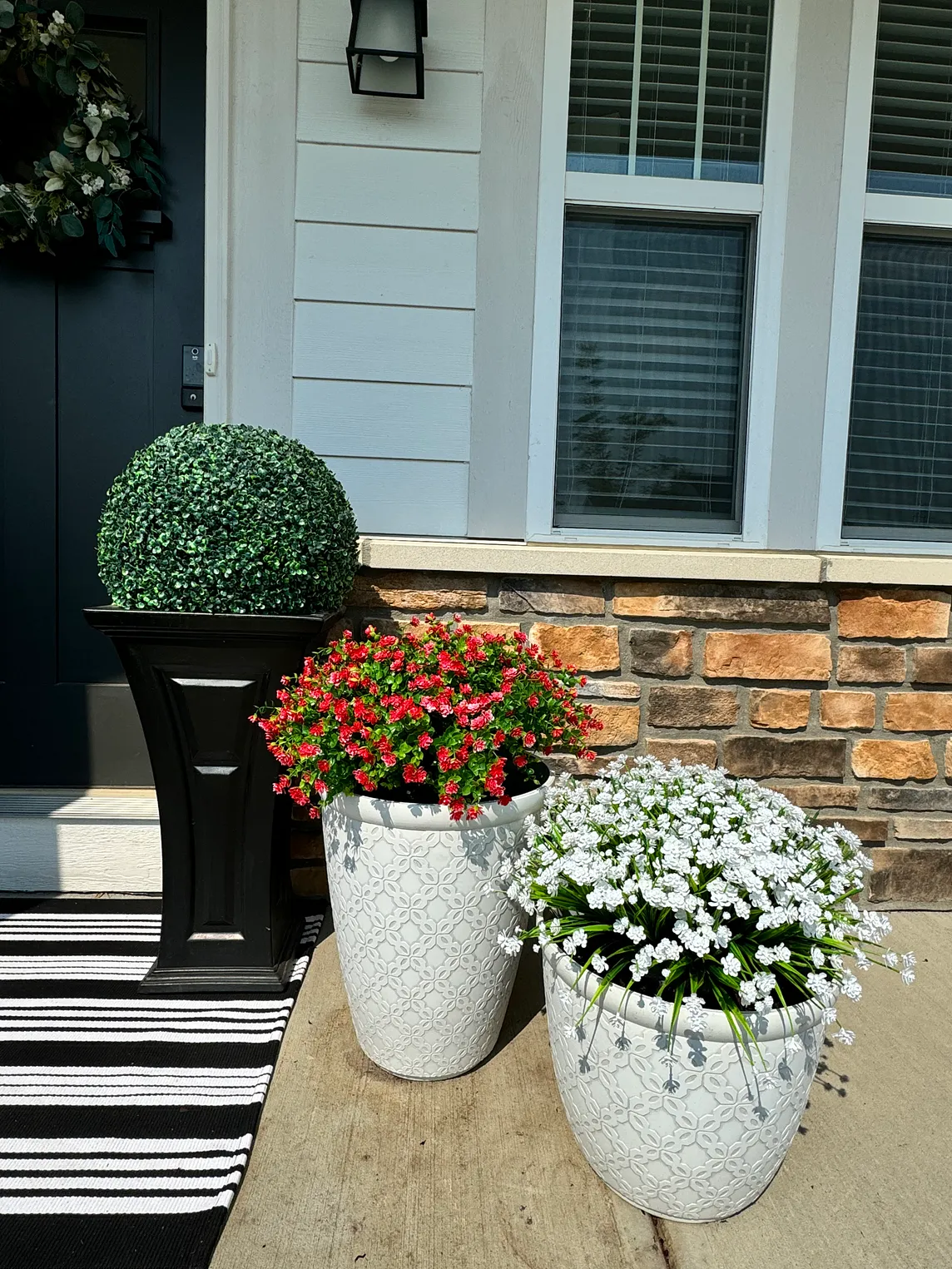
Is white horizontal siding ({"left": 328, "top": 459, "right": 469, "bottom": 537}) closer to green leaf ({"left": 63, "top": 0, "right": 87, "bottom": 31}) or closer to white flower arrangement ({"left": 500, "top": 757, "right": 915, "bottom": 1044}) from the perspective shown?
white flower arrangement ({"left": 500, "top": 757, "right": 915, "bottom": 1044})

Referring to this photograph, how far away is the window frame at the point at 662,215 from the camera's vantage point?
94.0 inches

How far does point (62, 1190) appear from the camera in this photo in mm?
1447

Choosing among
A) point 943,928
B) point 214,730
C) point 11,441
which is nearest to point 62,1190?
point 214,730

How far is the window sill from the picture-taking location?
7.75 feet

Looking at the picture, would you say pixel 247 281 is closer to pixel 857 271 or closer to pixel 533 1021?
pixel 857 271

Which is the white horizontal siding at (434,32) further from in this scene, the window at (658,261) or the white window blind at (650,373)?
the white window blind at (650,373)

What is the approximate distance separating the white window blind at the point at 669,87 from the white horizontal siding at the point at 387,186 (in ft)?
1.04

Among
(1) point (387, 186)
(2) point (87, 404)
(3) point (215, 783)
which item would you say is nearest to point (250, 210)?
(1) point (387, 186)

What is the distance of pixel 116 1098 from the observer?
1.68m

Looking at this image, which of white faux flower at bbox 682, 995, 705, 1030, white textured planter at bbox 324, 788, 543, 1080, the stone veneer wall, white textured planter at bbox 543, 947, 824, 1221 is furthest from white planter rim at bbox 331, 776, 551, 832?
the stone veneer wall

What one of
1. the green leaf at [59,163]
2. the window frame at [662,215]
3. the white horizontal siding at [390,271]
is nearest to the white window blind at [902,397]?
the window frame at [662,215]

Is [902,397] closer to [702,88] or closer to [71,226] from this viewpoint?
[702,88]

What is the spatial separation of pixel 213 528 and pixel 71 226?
3.72 feet

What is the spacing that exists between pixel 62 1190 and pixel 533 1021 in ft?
3.14
